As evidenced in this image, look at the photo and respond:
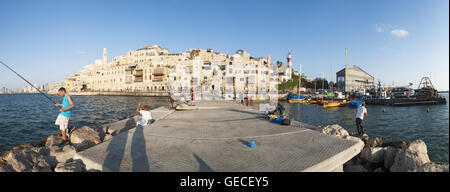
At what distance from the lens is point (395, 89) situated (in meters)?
67.2

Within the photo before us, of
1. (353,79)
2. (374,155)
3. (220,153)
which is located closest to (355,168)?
(374,155)

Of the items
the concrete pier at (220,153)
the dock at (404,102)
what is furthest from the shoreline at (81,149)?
the dock at (404,102)

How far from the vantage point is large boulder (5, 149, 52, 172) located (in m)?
4.20

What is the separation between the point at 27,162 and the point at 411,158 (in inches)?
364

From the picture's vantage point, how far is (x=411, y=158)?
14.3ft

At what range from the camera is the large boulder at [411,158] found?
4.22 m

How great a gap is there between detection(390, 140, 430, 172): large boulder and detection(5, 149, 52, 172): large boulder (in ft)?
27.1

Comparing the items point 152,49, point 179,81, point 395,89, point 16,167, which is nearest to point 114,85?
point 152,49

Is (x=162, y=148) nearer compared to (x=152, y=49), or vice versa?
(x=162, y=148)

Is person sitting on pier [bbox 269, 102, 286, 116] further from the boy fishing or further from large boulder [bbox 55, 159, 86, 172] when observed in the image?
the boy fishing
